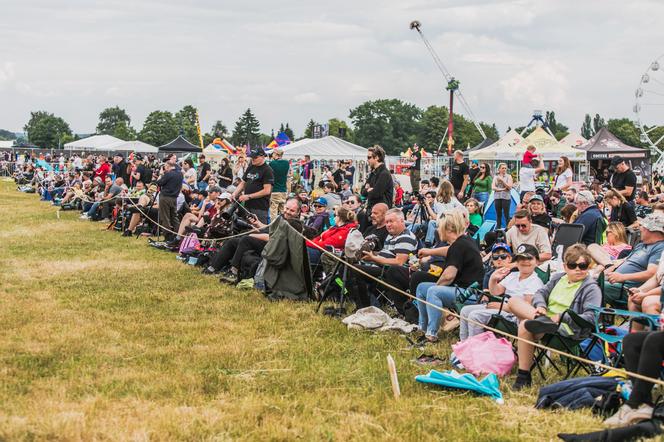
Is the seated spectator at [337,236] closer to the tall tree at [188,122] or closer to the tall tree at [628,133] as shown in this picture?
the tall tree at [628,133]

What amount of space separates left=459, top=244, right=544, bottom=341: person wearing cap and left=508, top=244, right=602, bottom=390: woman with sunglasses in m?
0.20

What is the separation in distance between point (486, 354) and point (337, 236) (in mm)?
3527

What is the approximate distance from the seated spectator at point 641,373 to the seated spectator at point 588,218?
4339 mm

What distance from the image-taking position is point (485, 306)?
6.65m

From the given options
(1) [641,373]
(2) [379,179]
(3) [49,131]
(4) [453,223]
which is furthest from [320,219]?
(3) [49,131]

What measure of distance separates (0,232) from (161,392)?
12.8 meters

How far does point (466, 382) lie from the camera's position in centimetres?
538

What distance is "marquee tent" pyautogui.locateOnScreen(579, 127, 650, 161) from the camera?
28.6 metres

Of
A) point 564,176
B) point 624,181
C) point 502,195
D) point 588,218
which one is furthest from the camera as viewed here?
point 564,176

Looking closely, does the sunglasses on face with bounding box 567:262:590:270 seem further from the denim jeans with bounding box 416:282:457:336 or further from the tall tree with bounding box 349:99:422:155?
the tall tree with bounding box 349:99:422:155

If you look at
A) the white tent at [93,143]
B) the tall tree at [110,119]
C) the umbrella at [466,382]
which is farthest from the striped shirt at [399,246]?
the tall tree at [110,119]

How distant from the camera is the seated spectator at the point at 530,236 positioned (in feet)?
27.0

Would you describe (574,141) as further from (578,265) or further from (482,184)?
(578,265)

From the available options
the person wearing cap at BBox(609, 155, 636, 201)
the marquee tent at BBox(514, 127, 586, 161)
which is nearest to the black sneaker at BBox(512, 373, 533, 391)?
the person wearing cap at BBox(609, 155, 636, 201)
